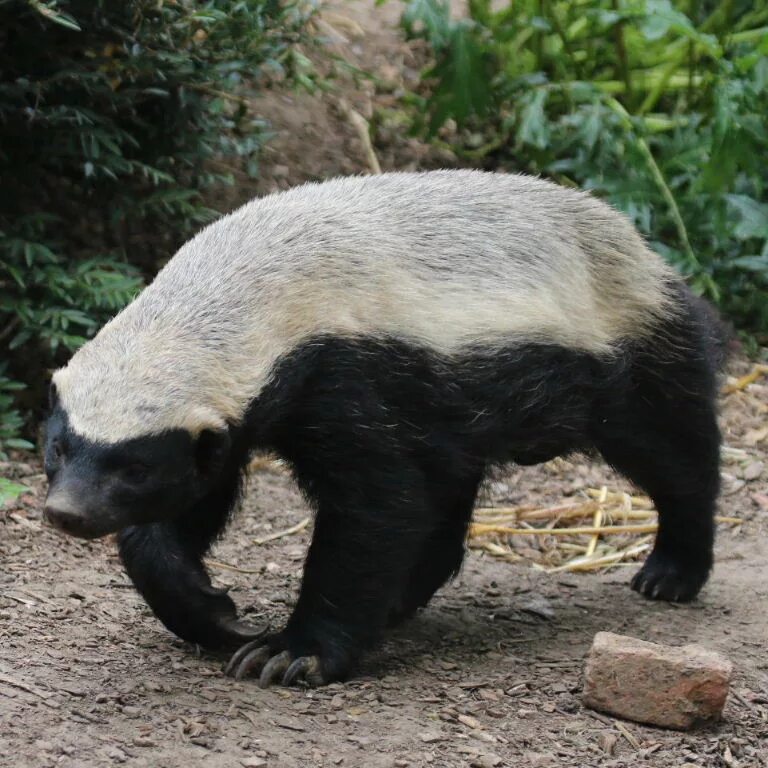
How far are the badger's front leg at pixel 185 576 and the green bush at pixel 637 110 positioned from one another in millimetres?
4447

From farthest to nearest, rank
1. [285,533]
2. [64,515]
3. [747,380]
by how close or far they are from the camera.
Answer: [747,380], [285,533], [64,515]

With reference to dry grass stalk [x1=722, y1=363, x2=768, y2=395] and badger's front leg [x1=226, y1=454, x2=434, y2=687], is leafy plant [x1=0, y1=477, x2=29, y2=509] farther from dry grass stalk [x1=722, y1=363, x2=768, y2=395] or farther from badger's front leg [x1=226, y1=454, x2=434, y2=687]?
dry grass stalk [x1=722, y1=363, x2=768, y2=395]

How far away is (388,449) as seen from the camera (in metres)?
4.53

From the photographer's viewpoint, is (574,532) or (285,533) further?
(574,532)

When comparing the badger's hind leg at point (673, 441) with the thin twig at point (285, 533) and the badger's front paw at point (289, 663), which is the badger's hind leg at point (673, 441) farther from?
the thin twig at point (285, 533)

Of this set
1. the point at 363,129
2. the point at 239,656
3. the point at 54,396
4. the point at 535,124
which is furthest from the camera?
the point at 363,129

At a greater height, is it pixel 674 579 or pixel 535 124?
pixel 535 124

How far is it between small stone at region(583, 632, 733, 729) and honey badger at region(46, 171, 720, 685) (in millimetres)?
817

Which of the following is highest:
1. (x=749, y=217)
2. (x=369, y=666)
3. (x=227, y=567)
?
(x=749, y=217)

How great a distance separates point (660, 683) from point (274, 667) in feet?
4.35

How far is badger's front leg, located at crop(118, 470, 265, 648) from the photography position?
481 cm

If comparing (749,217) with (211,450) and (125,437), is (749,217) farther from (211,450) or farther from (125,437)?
(125,437)

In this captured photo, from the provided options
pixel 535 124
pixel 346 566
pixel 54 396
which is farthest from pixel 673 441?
pixel 535 124

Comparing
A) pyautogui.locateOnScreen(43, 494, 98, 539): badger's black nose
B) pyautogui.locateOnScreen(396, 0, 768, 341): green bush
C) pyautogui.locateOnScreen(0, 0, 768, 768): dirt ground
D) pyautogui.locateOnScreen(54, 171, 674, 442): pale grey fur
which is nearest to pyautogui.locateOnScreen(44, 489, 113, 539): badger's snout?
pyautogui.locateOnScreen(43, 494, 98, 539): badger's black nose
